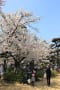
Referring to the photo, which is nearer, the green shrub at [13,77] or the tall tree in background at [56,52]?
the green shrub at [13,77]

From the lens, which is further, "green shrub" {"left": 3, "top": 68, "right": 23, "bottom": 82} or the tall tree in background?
the tall tree in background

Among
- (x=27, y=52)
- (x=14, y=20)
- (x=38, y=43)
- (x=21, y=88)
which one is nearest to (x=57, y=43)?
(x=38, y=43)

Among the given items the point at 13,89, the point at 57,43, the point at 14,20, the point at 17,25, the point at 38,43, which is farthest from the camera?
the point at 57,43

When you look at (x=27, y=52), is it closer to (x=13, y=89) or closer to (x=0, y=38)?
(x=0, y=38)

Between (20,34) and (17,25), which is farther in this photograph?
(20,34)

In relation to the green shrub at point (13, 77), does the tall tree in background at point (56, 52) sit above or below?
below

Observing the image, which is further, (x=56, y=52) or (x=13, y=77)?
(x=56, y=52)

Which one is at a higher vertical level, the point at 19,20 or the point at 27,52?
the point at 19,20

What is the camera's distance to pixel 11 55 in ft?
98.6

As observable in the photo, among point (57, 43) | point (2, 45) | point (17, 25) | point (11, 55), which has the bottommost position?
point (57, 43)

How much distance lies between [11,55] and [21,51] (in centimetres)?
109

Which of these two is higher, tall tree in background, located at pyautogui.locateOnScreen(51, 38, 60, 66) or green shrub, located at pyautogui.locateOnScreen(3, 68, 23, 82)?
green shrub, located at pyautogui.locateOnScreen(3, 68, 23, 82)

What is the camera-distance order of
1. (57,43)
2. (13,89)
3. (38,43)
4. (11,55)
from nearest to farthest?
(13,89) → (11,55) → (38,43) → (57,43)

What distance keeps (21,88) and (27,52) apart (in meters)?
10.9
